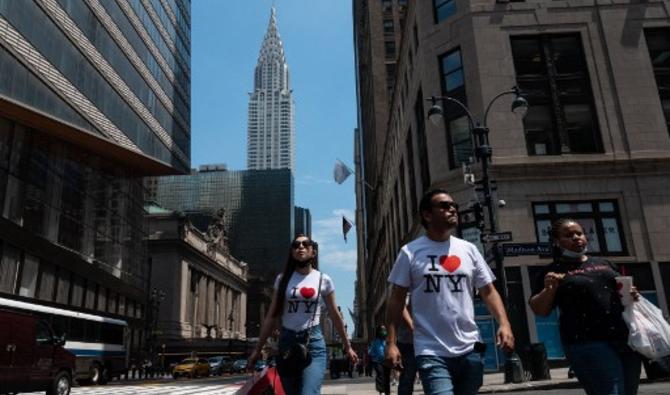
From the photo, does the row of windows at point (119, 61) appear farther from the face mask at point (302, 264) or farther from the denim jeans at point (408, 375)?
the face mask at point (302, 264)

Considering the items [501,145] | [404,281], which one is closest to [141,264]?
[501,145]

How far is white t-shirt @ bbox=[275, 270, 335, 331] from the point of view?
563 cm

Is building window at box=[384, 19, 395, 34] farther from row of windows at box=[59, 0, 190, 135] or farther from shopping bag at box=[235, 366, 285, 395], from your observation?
shopping bag at box=[235, 366, 285, 395]

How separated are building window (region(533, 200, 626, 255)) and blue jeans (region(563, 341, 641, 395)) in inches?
817

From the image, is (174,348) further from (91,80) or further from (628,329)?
(628,329)

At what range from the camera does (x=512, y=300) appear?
2345 cm

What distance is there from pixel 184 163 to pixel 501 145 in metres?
46.5

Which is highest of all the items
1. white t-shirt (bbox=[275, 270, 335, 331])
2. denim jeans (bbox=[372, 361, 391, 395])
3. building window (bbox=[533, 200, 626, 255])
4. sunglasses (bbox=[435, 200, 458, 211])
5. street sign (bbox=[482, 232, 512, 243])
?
building window (bbox=[533, 200, 626, 255])

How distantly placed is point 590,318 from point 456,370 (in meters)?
1.17

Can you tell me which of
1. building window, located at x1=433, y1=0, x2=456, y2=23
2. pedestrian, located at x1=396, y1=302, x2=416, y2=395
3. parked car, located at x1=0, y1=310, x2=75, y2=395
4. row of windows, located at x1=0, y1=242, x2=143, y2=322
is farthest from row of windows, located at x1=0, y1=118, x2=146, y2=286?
pedestrian, located at x1=396, y1=302, x2=416, y2=395

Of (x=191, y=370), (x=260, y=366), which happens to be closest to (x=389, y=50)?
(x=260, y=366)

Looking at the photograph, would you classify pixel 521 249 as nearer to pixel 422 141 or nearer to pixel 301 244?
pixel 301 244

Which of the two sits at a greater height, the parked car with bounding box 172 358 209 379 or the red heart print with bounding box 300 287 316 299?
the red heart print with bounding box 300 287 316 299

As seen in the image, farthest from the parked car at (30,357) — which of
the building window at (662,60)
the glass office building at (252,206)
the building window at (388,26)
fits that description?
the glass office building at (252,206)
